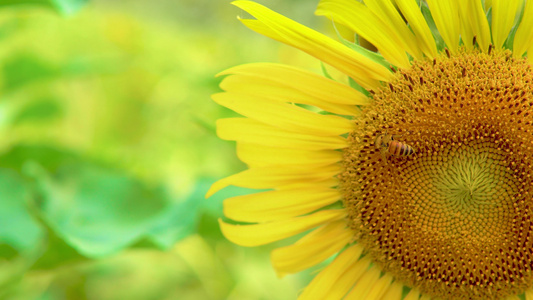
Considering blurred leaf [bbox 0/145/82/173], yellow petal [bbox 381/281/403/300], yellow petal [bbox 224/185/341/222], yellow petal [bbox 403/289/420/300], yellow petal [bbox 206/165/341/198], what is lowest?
blurred leaf [bbox 0/145/82/173]

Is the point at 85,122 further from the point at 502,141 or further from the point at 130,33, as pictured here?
the point at 502,141

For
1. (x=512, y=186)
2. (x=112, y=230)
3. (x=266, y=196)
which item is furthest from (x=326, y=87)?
(x=112, y=230)

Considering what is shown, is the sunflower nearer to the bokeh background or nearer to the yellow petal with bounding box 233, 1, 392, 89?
the yellow petal with bounding box 233, 1, 392, 89

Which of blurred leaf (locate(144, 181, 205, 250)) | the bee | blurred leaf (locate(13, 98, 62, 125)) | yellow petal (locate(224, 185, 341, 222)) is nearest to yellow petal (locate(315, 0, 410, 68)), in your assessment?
the bee

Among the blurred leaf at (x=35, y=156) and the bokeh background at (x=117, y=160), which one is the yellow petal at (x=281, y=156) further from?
the blurred leaf at (x=35, y=156)

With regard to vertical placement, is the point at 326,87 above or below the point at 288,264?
above

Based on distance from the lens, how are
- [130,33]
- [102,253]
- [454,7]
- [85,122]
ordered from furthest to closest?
[130,33]
[85,122]
[102,253]
[454,7]
